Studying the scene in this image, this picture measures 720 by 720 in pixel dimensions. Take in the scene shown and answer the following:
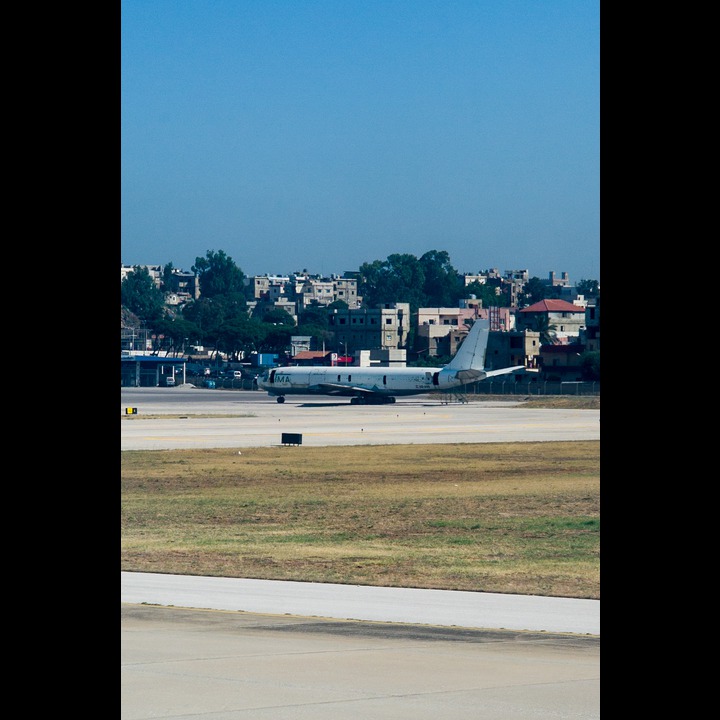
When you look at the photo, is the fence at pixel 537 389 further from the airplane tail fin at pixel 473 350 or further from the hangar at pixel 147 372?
the hangar at pixel 147 372

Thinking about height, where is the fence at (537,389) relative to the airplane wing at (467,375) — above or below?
below

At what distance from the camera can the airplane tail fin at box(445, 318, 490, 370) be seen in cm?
11662

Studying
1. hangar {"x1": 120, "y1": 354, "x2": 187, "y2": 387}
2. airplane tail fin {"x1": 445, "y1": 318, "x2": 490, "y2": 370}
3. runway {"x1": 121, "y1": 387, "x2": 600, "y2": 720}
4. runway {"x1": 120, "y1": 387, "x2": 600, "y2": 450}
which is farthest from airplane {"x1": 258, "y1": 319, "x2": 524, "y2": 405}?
runway {"x1": 121, "y1": 387, "x2": 600, "y2": 720}

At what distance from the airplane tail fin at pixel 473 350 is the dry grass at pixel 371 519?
6109cm

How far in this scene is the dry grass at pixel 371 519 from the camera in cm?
2270

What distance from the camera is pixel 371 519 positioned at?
1253 inches

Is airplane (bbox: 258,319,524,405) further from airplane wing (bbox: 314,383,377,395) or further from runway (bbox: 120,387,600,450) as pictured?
runway (bbox: 120,387,600,450)

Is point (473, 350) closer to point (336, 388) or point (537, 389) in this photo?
point (336, 388)

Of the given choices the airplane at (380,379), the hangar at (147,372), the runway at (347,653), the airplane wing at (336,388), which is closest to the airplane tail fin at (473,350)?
the airplane at (380,379)

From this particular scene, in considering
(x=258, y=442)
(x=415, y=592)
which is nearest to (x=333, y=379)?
(x=258, y=442)

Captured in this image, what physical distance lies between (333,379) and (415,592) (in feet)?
316

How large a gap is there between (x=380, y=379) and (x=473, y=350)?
8.69 metres

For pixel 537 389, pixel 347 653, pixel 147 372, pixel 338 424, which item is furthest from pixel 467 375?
pixel 347 653
